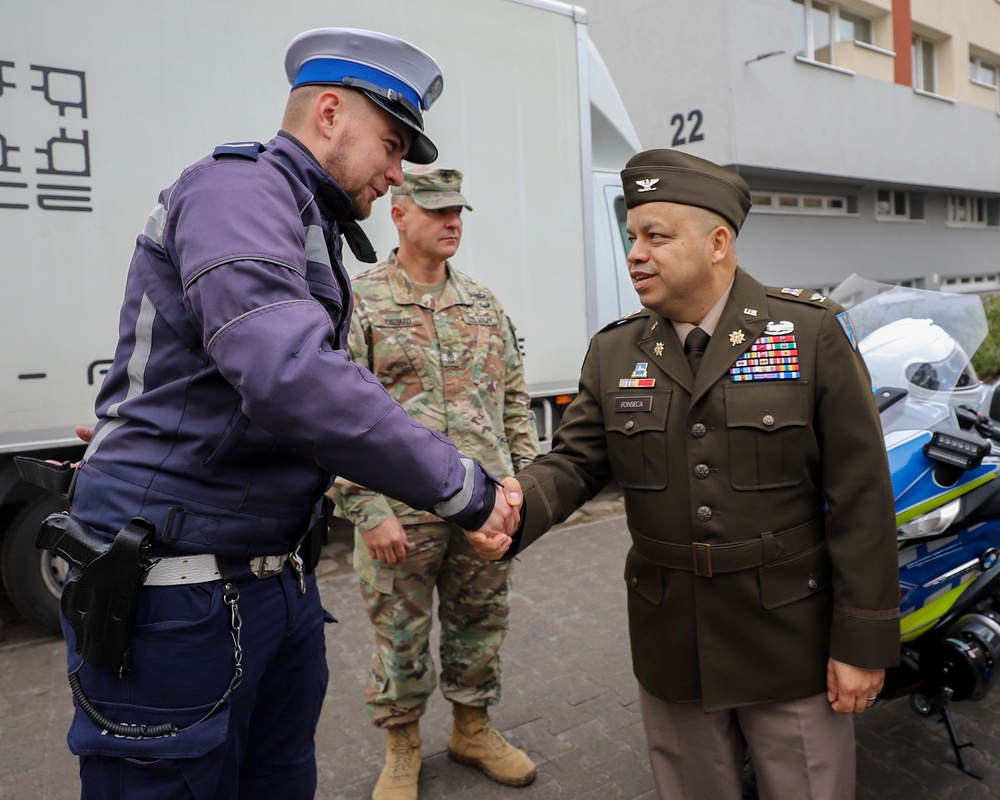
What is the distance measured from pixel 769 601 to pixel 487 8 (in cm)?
432

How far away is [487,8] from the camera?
4988 millimetres

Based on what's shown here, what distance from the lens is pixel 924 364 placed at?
259 cm

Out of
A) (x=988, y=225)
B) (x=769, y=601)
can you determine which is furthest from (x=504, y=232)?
(x=988, y=225)

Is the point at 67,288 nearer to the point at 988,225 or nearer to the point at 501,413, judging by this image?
the point at 501,413

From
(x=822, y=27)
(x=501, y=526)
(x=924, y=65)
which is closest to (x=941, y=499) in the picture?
(x=501, y=526)

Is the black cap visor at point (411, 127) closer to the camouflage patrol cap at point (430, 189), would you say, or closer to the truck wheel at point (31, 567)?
the camouflage patrol cap at point (430, 189)

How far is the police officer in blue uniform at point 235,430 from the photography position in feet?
4.41

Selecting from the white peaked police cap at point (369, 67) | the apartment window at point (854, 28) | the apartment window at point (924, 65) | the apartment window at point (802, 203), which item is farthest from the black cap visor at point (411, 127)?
the apartment window at point (924, 65)

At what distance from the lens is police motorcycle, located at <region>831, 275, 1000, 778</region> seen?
229 centimetres

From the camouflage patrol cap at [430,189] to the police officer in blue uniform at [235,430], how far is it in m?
1.03

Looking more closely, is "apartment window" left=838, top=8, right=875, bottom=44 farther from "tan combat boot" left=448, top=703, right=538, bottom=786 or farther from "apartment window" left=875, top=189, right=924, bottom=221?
"tan combat boot" left=448, top=703, right=538, bottom=786

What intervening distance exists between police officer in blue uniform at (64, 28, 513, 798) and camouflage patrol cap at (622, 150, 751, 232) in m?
0.57

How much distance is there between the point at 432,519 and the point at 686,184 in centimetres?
144

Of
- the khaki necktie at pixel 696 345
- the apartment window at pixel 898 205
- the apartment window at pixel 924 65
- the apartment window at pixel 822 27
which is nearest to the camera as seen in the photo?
the khaki necktie at pixel 696 345
